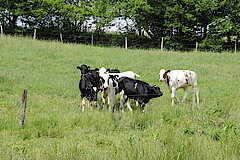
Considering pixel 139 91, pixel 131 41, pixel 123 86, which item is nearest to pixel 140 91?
pixel 139 91

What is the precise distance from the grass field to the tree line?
1163 centimetres

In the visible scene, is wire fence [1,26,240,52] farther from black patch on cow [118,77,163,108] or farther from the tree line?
black patch on cow [118,77,163,108]

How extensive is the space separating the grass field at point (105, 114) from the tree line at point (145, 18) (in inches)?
458

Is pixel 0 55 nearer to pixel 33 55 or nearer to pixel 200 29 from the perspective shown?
pixel 33 55

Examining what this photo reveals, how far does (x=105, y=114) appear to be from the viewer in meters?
8.76

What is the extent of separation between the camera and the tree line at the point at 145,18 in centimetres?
3665

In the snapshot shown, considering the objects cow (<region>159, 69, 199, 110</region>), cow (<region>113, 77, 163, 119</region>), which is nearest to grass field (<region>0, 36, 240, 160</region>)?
cow (<region>113, 77, 163, 119</region>)

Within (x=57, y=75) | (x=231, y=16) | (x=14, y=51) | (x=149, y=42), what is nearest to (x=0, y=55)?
(x=14, y=51)

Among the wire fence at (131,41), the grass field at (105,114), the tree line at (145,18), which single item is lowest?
the grass field at (105,114)

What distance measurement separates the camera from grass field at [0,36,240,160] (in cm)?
469

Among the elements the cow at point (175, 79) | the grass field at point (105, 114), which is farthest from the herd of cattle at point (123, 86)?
the grass field at point (105, 114)

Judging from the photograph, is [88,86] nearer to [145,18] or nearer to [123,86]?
[123,86]

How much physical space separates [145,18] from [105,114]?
32982 millimetres

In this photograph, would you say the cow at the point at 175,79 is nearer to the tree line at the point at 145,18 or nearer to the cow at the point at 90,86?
the cow at the point at 90,86
